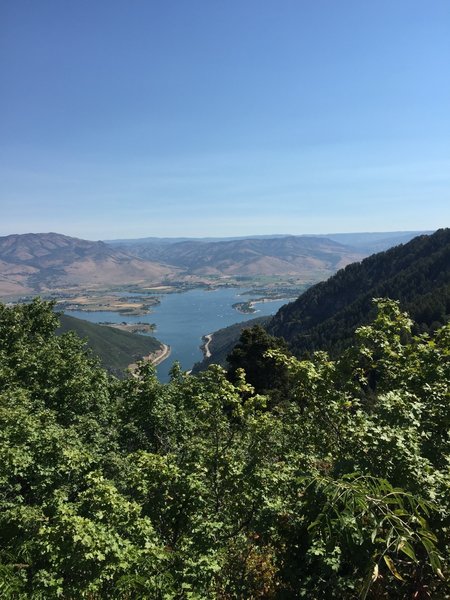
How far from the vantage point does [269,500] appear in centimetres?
958

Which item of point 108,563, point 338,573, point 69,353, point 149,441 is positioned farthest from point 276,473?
point 69,353

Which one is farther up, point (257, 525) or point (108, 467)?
point (257, 525)

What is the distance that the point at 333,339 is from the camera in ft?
459

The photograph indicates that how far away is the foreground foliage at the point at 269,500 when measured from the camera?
6578mm

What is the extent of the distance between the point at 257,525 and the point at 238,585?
6.10 feet

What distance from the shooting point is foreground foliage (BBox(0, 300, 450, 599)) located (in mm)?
6578

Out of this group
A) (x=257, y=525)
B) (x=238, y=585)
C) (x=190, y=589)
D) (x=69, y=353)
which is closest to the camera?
(x=190, y=589)

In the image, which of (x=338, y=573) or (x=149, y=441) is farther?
(x=149, y=441)

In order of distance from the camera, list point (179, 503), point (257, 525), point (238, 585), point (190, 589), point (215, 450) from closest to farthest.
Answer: point (190, 589), point (257, 525), point (238, 585), point (179, 503), point (215, 450)

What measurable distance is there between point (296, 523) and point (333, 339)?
136690 millimetres

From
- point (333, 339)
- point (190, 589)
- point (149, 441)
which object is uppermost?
point (190, 589)

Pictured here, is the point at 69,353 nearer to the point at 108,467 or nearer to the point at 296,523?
the point at 108,467

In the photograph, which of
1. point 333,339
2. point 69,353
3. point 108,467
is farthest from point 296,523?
point 333,339

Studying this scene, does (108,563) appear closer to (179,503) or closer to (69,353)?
(179,503)
